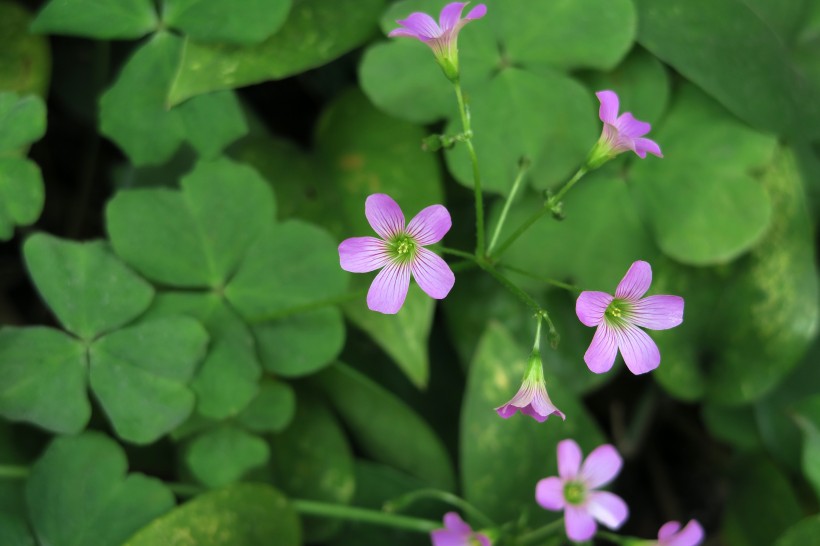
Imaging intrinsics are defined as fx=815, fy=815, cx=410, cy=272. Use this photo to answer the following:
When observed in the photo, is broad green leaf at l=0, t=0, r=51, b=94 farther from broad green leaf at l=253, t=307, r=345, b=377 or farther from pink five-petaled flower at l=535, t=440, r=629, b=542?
pink five-petaled flower at l=535, t=440, r=629, b=542

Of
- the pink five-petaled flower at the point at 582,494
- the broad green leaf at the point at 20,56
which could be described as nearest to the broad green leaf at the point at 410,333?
the pink five-petaled flower at the point at 582,494

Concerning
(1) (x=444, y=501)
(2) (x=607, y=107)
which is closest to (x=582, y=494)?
(1) (x=444, y=501)

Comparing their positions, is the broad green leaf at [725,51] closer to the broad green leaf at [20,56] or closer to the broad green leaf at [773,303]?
the broad green leaf at [773,303]

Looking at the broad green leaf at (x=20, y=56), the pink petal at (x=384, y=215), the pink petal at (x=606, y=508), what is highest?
the pink petal at (x=384, y=215)

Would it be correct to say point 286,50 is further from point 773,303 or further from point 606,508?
point 773,303

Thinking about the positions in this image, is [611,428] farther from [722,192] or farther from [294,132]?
[294,132]

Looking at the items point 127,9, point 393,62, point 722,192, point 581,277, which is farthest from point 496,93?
point 127,9
